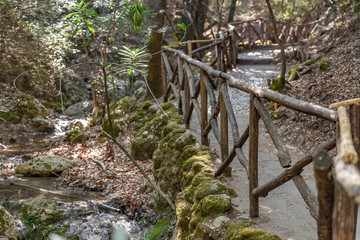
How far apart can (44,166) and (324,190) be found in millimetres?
6183

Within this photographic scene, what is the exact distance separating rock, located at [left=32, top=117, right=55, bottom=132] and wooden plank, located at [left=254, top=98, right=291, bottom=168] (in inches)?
362

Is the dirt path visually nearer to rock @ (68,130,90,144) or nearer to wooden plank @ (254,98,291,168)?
wooden plank @ (254,98,291,168)

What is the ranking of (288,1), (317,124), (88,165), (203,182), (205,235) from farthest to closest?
(288,1), (88,165), (317,124), (203,182), (205,235)

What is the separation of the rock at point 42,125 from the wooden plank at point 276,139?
919 cm

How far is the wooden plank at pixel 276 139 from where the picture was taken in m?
2.64

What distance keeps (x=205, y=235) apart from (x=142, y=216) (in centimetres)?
215

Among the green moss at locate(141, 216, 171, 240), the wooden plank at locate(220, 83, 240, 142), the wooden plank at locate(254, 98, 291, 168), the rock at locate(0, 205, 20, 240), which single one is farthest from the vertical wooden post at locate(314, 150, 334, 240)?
the rock at locate(0, 205, 20, 240)

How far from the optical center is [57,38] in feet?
29.3

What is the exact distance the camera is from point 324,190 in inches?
60.6

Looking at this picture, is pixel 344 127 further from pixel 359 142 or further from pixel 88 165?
pixel 88 165

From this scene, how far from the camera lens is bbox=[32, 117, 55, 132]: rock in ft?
35.4

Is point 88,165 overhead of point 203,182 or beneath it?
beneath

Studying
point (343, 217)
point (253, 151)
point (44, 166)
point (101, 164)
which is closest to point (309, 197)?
point (253, 151)

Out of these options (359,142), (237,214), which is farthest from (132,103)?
(359,142)
